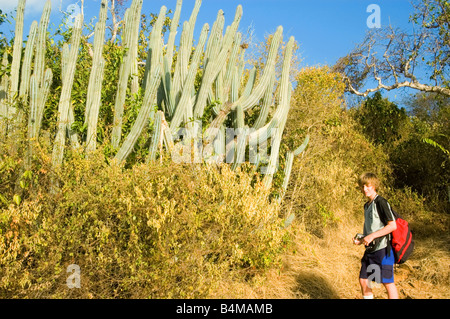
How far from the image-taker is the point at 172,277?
330 cm

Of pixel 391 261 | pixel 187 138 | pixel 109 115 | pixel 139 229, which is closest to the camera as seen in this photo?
pixel 391 261

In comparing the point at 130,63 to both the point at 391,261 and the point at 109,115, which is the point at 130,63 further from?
the point at 391,261

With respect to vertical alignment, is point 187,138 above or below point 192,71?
below

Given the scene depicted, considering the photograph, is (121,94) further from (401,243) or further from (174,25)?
(401,243)

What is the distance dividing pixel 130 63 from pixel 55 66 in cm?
121

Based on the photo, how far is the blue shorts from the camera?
321 centimetres

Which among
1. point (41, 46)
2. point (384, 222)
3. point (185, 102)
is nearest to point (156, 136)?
point (185, 102)

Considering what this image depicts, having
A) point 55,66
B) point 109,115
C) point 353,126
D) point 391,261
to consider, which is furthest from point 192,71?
point 353,126

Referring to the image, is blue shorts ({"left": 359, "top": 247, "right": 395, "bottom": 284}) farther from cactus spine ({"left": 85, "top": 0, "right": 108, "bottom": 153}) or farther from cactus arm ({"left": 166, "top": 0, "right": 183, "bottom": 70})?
cactus arm ({"left": 166, "top": 0, "right": 183, "bottom": 70})

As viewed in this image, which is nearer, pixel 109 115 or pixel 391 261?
pixel 391 261

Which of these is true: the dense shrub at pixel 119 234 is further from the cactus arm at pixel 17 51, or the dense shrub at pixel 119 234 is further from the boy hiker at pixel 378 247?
the cactus arm at pixel 17 51

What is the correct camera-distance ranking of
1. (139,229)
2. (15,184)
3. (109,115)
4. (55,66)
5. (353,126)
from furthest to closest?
(353,126), (55,66), (109,115), (15,184), (139,229)

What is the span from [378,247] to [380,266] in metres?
0.16

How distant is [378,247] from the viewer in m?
3.27
